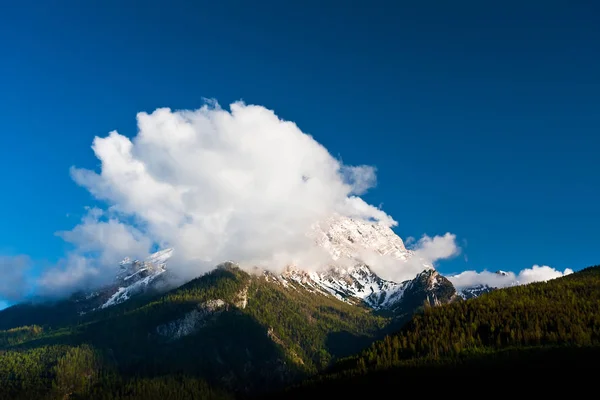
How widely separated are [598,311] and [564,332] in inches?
993

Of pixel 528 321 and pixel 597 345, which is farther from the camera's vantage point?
pixel 528 321

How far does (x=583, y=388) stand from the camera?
476 ft

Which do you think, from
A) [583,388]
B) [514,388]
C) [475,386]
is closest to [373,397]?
[475,386]

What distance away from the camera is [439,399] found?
541 feet

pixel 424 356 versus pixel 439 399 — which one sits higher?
pixel 424 356

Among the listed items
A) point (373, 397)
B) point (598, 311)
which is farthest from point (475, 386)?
point (598, 311)

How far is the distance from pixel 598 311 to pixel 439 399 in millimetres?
83257

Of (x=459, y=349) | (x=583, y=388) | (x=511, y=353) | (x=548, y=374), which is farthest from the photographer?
(x=459, y=349)

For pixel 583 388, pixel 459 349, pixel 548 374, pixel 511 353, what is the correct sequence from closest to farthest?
1. pixel 583 388
2. pixel 548 374
3. pixel 511 353
4. pixel 459 349

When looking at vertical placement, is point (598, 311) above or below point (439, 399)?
above

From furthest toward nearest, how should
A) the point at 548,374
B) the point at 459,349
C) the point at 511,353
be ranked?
the point at 459,349 < the point at 511,353 < the point at 548,374

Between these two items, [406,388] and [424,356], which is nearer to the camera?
[406,388]

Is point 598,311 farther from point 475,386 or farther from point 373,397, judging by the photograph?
point 373,397

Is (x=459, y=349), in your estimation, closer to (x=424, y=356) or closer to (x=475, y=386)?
(x=424, y=356)
